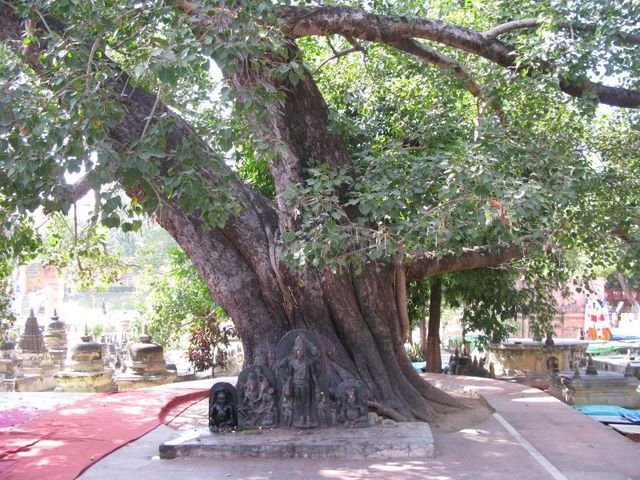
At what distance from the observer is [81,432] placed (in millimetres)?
7141

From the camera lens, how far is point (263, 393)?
6.81 metres

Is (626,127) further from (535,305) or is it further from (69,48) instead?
(69,48)

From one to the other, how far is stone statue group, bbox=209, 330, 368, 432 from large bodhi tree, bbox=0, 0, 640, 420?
1.45ft

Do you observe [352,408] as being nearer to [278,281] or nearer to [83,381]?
[278,281]

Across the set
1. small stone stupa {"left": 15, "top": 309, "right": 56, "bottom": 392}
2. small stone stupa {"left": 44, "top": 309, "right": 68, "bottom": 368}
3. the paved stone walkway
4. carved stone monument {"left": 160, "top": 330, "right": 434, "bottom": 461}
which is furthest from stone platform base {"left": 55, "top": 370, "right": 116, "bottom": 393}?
carved stone monument {"left": 160, "top": 330, "right": 434, "bottom": 461}

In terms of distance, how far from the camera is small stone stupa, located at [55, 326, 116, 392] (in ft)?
46.2

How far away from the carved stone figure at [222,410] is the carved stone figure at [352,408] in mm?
1049

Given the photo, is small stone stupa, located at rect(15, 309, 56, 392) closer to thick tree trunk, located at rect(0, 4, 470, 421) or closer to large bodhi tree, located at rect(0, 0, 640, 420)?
large bodhi tree, located at rect(0, 0, 640, 420)

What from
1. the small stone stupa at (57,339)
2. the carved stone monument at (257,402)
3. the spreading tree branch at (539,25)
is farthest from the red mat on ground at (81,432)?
the small stone stupa at (57,339)

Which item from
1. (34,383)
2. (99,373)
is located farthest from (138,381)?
(34,383)

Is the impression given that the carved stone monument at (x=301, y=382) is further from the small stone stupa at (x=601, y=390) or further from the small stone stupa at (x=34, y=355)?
the small stone stupa at (x=34, y=355)

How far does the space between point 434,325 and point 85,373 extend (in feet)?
23.6

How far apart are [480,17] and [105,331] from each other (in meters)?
26.6

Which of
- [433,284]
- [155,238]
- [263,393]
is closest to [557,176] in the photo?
[263,393]
